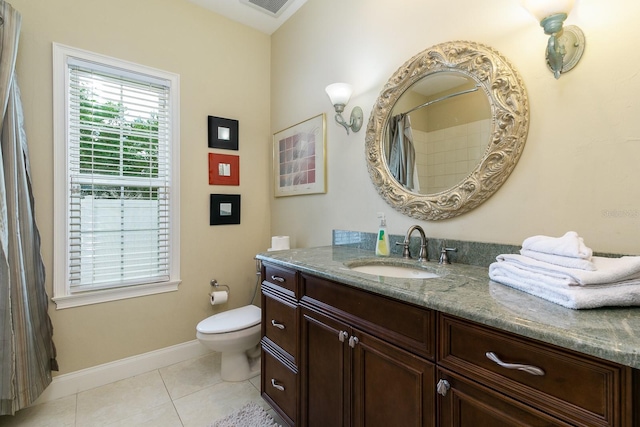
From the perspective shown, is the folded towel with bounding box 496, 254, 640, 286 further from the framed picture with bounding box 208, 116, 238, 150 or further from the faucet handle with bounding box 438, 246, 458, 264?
the framed picture with bounding box 208, 116, 238, 150

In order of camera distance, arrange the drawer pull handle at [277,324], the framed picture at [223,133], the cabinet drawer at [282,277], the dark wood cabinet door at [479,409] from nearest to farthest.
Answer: the dark wood cabinet door at [479,409]
the cabinet drawer at [282,277]
the drawer pull handle at [277,324]
the framed picture at [223,133]

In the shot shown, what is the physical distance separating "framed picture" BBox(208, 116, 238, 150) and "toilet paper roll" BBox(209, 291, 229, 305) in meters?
1.22

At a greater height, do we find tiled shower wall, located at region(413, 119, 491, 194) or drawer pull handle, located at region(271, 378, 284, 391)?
tiled shower wall, located at region(413, 119, 491, 194)

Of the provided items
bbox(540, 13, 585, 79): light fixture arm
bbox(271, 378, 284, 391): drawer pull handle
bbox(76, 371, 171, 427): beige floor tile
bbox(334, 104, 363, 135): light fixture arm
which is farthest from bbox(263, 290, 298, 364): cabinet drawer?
bbox(540, 13, 585, 79): light fixture arm

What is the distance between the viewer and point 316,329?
136cm

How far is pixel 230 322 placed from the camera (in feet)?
6.66

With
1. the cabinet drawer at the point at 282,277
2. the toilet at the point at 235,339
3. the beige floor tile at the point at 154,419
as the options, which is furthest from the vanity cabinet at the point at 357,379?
the beige floor tile at the point at 154,419

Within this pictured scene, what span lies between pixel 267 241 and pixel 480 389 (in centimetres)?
225

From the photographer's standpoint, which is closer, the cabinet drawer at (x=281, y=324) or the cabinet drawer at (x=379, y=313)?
the cabinet drawer at (x=379, y=313)

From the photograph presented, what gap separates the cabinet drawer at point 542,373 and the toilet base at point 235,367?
1674 mm

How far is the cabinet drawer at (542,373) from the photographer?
61cm

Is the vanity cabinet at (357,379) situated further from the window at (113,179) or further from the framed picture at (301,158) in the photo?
the window at (113,179)

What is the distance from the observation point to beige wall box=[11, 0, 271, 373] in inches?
74.0

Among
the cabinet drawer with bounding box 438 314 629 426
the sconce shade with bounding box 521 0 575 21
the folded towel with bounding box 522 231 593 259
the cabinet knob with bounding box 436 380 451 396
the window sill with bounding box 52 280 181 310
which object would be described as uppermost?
the sconce shade with bounding box 521 0 575 21
